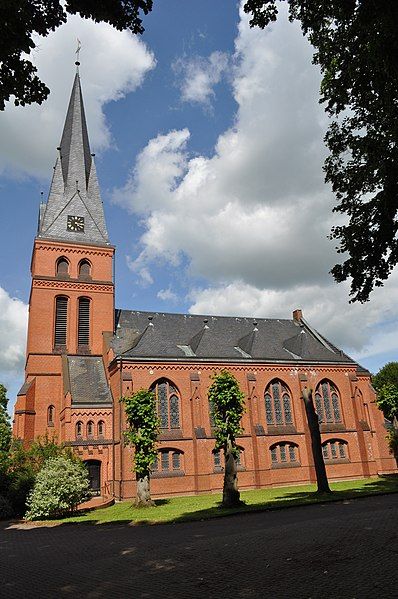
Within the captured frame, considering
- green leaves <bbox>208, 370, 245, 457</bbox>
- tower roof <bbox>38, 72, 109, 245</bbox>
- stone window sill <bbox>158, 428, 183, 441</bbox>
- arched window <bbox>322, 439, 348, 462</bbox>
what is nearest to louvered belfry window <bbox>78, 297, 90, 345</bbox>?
tower roof <bbox>38, 72, 109, 245</bbox>

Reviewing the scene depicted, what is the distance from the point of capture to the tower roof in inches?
1531

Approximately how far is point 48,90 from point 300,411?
3325 centimetres

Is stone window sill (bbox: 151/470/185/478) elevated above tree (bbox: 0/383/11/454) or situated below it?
below

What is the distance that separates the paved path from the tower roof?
1082 inches

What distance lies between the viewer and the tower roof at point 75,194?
128ft

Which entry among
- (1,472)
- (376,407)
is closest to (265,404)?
(376,407)

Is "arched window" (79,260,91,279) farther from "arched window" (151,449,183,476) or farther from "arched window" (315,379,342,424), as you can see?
"arched window" (315,379,342,424)

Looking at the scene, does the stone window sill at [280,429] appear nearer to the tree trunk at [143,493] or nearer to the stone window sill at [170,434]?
the stone window sill at [170,434]

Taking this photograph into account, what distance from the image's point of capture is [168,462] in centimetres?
3088

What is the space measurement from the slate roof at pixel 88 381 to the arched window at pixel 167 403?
357 centimetres

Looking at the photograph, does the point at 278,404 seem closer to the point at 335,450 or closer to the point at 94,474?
→ the point at 335,450

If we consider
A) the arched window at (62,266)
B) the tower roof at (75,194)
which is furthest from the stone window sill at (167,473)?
the tower roof at (75,194)

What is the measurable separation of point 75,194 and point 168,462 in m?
24.7

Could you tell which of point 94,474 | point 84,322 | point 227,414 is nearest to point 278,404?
point 227,414
